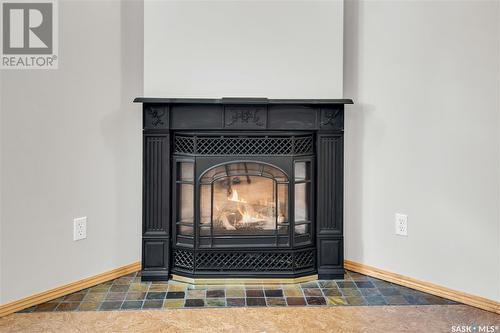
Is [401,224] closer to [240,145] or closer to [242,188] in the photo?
[242,188]

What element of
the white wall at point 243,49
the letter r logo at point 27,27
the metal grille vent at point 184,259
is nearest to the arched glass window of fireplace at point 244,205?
the metal grille vent at point 184,259

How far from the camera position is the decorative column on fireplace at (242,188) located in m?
2.73

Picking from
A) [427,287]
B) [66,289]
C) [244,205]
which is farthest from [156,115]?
[427,287]

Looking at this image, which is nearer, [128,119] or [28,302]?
[28,302]

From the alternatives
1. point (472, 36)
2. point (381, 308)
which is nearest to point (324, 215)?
point (381, 308)

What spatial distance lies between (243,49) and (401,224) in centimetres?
154

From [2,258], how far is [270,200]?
1.61m

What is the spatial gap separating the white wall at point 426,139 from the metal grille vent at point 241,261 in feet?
1.70

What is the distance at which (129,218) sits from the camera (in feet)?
9.60

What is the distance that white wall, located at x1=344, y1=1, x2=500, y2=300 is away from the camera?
2367mm

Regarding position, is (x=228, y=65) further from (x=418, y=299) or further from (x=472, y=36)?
(x=418, y=299)

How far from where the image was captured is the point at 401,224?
8.96 feet

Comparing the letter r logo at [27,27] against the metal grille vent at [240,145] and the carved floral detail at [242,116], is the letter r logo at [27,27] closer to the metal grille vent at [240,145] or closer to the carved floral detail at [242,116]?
the metal grille vent at [240,145]

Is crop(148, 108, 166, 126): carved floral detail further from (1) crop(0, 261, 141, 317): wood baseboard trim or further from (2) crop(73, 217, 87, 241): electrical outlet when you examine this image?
(1) crop(0, 261, 141, 317): wood baseboard trim
